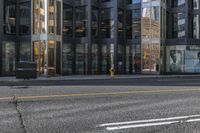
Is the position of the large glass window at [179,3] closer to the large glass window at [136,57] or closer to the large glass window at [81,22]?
the large glass window at [136,57]

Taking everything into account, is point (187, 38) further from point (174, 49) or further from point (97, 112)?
point (97, 112)

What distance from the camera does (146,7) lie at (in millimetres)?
45312

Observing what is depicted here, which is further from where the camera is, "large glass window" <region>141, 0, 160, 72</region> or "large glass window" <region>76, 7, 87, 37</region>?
"large glass window" <region>141, 0, 160, 72</region>

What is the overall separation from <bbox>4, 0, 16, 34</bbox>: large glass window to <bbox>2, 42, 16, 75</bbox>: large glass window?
54.4 inches

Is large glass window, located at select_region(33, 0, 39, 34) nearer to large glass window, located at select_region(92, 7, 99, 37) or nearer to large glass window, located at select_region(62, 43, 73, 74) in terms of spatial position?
large glass window, located at select_region(62, 43, 73, 74)

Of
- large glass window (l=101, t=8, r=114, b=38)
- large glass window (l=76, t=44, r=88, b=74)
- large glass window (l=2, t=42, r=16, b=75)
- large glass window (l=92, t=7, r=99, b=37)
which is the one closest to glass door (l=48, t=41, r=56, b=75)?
large glass window (l=2, t=42, r=16, b=75)

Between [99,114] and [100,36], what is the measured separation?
35748 millimetres

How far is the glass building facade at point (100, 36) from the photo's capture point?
40438 mm

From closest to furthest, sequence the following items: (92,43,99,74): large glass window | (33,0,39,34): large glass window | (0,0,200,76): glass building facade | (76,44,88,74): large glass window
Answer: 1. (0,0,200,76): glass building facade
2. (33,0,39,34): large glass window
3. (76,44,88,74): large glass window
4. (92,43,99,74): large glass window

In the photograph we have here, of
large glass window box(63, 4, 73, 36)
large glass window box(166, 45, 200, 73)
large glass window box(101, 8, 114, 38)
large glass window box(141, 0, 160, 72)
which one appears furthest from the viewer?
large glass window box(166, 45, 200, 73)

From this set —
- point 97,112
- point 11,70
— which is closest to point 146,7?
point 11,70

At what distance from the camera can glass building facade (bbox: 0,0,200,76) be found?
1592 inches

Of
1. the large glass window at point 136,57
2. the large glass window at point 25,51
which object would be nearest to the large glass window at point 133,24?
the large glass window at point 136,57

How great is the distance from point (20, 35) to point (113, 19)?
1043cm
